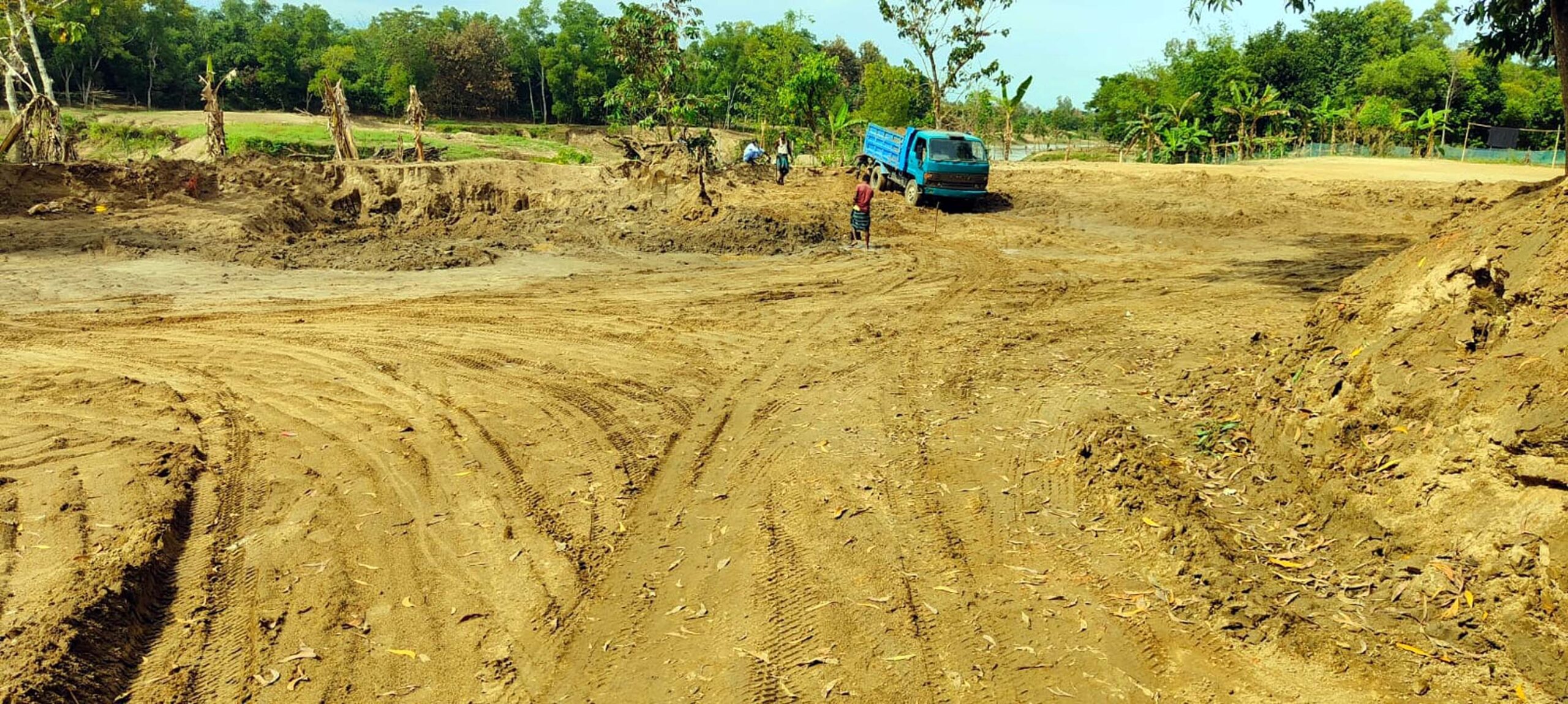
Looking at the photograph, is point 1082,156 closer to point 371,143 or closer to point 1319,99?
point 1319,99

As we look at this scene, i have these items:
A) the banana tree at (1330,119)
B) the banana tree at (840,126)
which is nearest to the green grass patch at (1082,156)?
the banana tree at (1330,119)

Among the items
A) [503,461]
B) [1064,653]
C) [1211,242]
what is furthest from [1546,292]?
[1211,242]

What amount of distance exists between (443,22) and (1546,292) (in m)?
92.1

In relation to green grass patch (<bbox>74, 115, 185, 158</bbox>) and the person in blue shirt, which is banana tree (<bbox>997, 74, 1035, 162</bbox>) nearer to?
the person in blue shirt

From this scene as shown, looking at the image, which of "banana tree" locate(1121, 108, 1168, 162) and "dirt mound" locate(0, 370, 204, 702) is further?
"banana tree" locate(1121, 108, 1168, 162)

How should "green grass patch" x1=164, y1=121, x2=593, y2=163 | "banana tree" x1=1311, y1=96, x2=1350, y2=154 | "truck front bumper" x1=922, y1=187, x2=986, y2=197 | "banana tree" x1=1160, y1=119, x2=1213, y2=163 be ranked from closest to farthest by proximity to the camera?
"truck front bumper" x1=922, y1=187, x2=986, y2=197
"green grass patch" x1=164, y1=121, x2=593, y2=163
"banana tree" x1=1311, y1=96, x2=1350, y2=154
"banana tree" x1=1160, y1=119, x2=1213, y2=163

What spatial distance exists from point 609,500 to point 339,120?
24523mm

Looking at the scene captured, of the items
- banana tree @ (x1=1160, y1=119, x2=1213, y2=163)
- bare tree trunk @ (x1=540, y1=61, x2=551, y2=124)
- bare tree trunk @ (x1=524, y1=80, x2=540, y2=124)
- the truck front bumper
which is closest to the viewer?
the truck front bumper

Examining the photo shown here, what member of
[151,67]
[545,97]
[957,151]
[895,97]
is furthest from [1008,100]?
[151,67]

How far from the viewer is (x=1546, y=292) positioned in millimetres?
5496

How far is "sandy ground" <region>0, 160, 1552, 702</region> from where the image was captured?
4.50 m

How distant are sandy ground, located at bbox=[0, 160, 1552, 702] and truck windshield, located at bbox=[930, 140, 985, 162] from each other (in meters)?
9.54

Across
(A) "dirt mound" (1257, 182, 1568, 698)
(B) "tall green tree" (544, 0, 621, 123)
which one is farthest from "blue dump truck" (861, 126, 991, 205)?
(B) "tall green tree" (544, 0, 621, 123)

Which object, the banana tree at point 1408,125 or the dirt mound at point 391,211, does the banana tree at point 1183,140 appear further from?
the dirt mound at point 391,211
